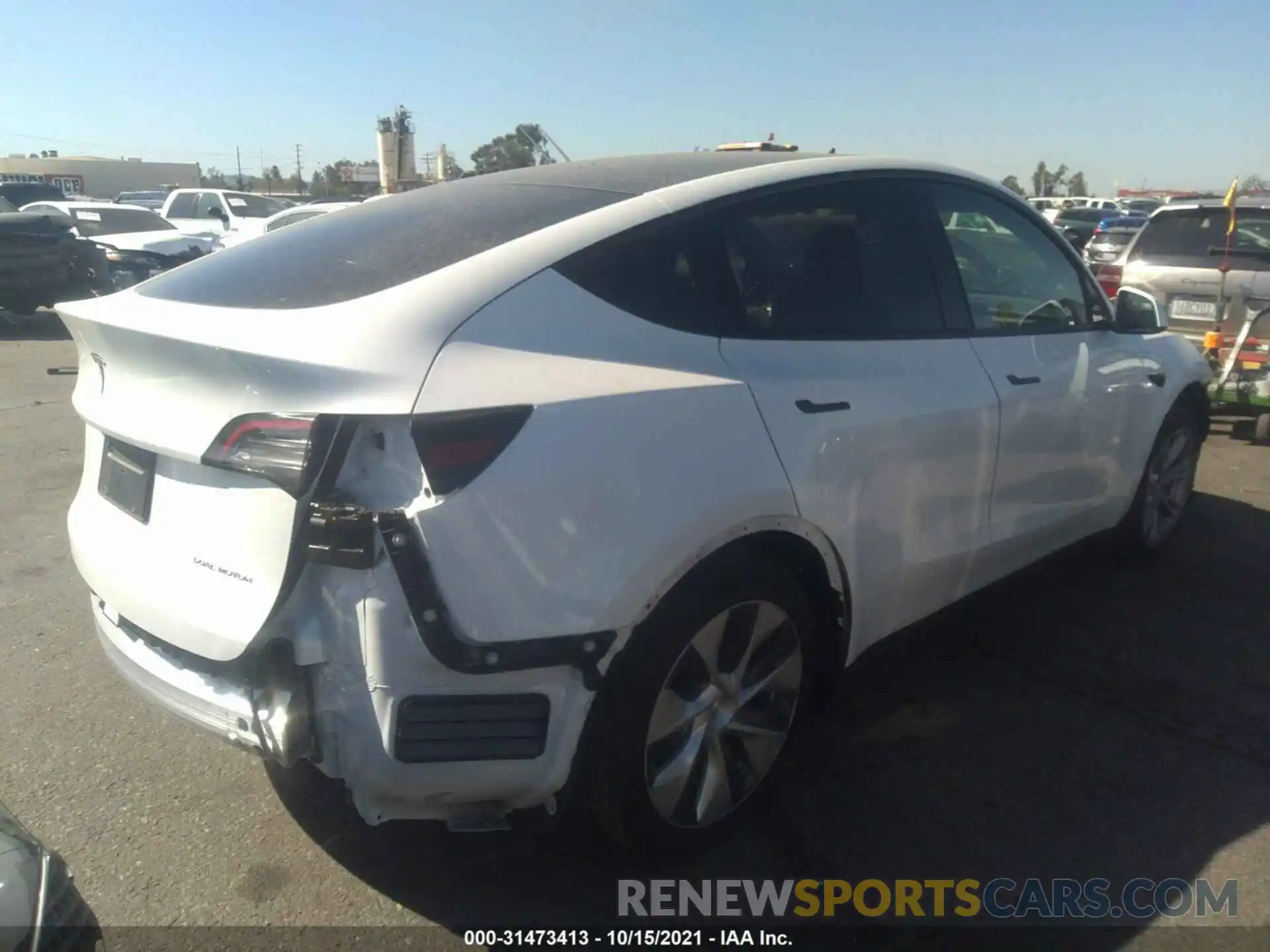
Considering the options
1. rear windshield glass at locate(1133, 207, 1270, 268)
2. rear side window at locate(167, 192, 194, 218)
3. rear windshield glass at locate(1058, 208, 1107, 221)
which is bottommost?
rear windshield glass at locate(1058, 208, 1107, 221)

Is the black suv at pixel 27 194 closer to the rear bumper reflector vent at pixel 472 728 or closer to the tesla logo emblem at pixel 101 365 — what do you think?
the tesla logo emblem at pixel 101 365

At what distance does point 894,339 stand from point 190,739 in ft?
8.40

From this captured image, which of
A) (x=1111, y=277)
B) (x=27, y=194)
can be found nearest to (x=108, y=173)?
(x=27, y=194)

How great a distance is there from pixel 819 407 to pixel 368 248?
124 centimetres

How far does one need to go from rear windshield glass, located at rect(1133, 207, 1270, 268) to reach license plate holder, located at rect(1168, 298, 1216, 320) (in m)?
0.28

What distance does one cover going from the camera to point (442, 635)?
6.89 feet

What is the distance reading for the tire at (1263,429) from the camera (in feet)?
24.1

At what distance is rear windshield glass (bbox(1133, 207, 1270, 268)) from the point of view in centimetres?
807

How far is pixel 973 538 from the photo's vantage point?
11.4 feet

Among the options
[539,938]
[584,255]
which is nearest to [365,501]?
[584,255]

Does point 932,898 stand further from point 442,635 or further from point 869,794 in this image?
point 442,635

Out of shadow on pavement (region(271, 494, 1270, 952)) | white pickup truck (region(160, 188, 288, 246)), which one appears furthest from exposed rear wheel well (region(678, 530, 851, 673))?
white pickup truck (region(160, 188, 288, 246))

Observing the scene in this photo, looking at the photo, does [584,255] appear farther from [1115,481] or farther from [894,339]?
[1115,481]

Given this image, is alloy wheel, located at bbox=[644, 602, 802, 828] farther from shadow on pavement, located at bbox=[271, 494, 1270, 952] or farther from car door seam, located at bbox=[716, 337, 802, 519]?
car door seam, located at bbox=[716, 337, 802, 519]
